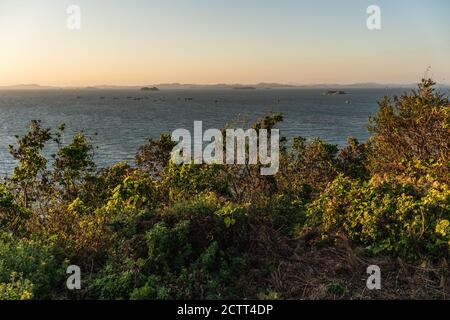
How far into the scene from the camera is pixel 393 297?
5902 mm

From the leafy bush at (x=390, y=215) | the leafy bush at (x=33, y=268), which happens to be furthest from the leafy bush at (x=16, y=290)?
the leafy bush at (x=390, y=215)

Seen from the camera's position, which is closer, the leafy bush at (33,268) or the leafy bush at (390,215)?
the leafy bush at (33,268)

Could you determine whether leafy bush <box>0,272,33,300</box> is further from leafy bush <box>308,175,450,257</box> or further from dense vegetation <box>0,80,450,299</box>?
leafy bush <box>308,175,450,257</box>

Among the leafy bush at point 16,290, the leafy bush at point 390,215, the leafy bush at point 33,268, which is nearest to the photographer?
the leafy bush at point 16,290

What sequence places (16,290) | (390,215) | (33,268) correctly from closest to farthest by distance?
1. (16,290)
2. (33,268)
3. (390,215)

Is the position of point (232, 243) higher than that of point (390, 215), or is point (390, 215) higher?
point (390, 215)

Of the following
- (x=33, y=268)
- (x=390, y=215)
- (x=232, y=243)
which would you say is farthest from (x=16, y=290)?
(x=390, y=215)

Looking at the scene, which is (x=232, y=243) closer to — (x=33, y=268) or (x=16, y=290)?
(x=33, y=268)

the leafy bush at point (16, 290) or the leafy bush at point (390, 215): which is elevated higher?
the leafy bush at point (390, 215)

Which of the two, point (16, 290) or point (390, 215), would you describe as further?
point (390, 215)

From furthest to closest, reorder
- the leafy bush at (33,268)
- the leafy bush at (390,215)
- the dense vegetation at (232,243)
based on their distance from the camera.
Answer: the leafy bush at (390,215), the dense vegetation at (232,243), the leafy bush at (33,268)

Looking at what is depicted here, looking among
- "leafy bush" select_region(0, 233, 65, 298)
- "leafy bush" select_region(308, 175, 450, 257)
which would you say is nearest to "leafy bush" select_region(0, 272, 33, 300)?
"leafy bush" select_region(0, 233, 65, 298)

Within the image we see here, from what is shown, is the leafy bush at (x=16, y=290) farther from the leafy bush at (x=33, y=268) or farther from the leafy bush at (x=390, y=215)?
the leafy bush at (x=390, y=215)
